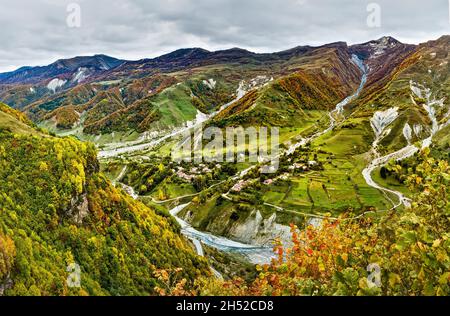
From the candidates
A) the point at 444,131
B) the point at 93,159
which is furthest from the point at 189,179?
the point at 444,131

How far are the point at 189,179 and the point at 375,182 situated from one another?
2808 inches

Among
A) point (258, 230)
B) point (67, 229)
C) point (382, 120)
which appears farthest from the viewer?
point (382, 120)

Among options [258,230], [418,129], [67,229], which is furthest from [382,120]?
[67,229]

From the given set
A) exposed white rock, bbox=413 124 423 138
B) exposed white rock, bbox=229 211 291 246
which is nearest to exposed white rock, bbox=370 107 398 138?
exposed white rock, bbox=413 124 423 138

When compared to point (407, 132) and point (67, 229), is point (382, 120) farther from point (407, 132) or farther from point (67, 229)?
point (67, 229)

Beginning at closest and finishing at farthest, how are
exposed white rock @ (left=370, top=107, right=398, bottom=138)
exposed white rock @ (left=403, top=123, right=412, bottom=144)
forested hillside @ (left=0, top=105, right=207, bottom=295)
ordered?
forested hillside @ (left=0, top=105, right=207, bottom=295) < exposed white rock @ (left=403, top=123, right=412, bottom=144) < exposed white rock @ (left=370, top=107, right=398, bottom=138)

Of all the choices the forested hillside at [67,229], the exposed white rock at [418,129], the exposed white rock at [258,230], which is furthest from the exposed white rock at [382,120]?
the forested hillside at [67,229]

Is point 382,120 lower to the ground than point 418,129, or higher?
higher

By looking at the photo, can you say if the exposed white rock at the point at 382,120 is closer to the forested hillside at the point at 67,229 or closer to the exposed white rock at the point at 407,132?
the exposed white rock at the point at 407,132

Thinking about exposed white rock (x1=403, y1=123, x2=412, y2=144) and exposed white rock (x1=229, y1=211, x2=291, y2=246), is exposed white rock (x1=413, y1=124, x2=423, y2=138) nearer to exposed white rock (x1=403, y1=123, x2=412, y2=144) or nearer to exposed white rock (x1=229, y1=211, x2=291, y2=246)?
exposed white rock (x1=403, y1=123, x2=412, y2=144)

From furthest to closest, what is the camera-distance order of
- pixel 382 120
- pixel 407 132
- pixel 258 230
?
pixel 382 120 < pixel 407 132 < pixel 258 230

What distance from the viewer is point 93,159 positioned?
6775cm

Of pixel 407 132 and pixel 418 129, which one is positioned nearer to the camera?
pixel 407 132
